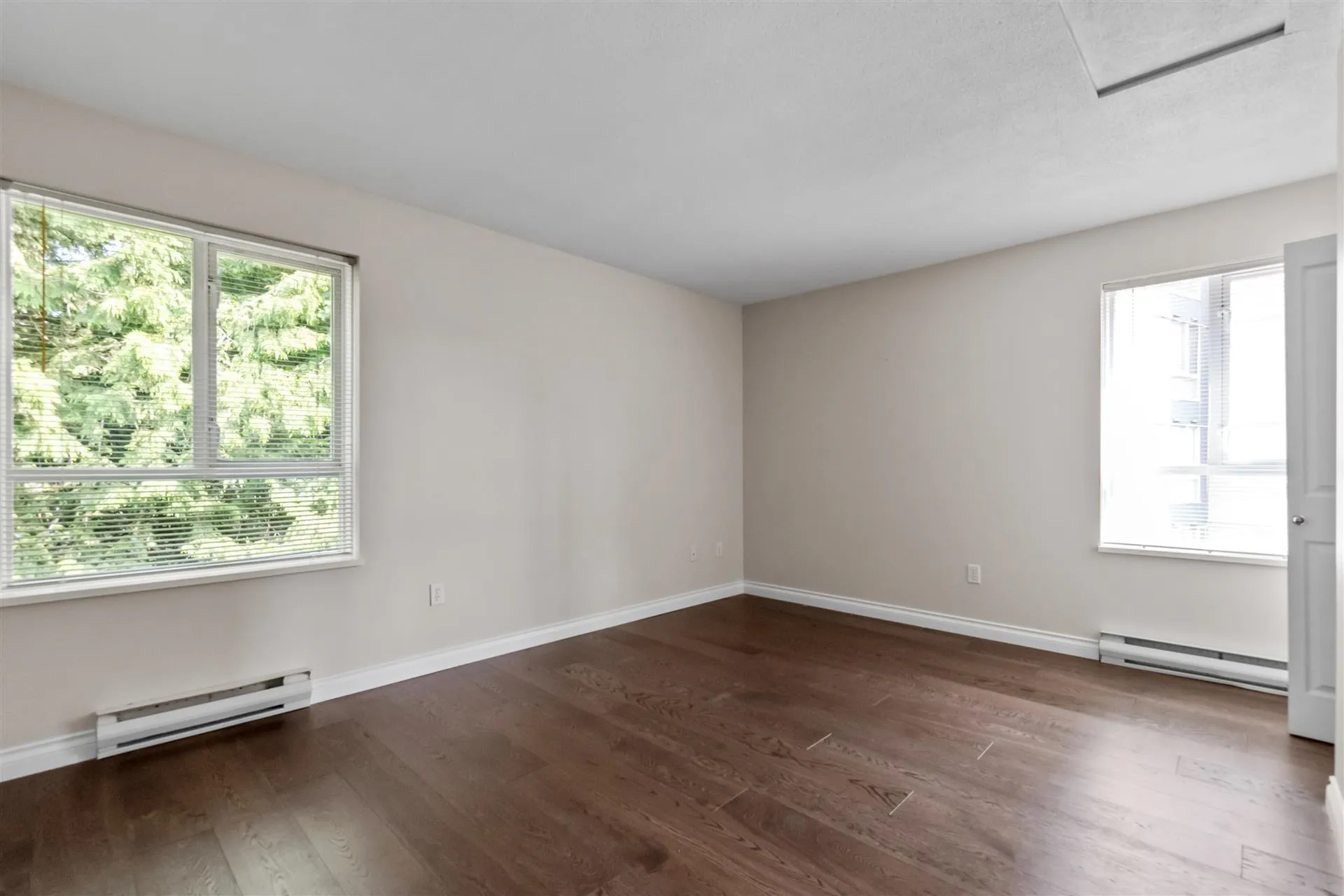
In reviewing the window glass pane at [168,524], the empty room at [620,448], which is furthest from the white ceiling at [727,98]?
the window glass pane at [168,524]

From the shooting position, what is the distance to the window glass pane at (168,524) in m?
2.39

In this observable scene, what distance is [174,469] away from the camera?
2.66 metres

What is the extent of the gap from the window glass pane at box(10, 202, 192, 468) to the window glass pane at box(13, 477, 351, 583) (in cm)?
13

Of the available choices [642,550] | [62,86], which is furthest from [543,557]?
[62,86]

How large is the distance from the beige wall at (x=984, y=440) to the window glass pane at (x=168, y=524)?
341 cm

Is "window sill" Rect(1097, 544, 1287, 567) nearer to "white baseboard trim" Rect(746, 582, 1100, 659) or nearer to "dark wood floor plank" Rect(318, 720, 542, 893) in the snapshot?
"white baseboard trim" Rect(746, 582, 1100, 659)

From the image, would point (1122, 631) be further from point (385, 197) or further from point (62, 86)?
point (62, 86)

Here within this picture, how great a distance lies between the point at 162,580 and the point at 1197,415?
16.9ft

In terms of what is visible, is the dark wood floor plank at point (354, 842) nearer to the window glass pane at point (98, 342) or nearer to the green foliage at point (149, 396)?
the green foliage at point (149, 396)

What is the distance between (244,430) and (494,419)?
128 cm

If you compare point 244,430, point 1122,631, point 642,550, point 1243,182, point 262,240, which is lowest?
point 1122,631

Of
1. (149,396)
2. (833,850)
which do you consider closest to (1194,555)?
(833,850)

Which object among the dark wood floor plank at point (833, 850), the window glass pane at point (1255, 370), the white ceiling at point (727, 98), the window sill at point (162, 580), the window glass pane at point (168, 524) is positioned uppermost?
the white ceiling at point (727, 98)

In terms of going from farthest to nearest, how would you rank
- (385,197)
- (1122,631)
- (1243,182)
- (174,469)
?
(1122,631) → (385,197) → (1243,182) → (174,469)
